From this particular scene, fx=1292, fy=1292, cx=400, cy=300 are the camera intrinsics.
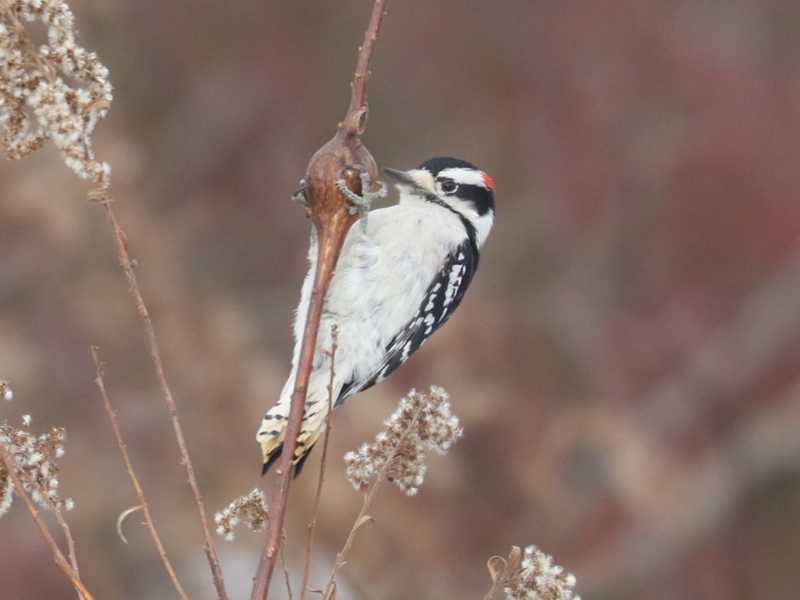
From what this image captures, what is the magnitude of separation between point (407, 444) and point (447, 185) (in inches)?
73.6

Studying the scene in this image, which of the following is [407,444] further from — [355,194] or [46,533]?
[46,533]

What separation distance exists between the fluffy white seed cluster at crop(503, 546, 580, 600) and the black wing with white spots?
165 cm

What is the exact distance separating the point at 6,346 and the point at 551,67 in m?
4.23

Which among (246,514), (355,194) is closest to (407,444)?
(246,514)

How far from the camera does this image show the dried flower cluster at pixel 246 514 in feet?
5.98

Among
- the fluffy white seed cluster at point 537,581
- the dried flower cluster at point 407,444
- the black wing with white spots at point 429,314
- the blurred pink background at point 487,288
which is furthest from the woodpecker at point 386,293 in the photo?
the blurred pink background at point 487,288

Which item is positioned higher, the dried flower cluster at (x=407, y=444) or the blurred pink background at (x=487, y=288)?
the blurred pink background at (x=487, y=288)

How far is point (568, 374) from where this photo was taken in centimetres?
778

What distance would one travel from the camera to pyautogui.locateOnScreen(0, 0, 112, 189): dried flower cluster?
1632 millimetres

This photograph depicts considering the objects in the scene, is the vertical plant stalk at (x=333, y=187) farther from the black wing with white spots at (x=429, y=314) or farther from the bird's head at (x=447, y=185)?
the bird's head at (x=447, y=185)

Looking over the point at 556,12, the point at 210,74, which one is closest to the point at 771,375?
the point at 556,12

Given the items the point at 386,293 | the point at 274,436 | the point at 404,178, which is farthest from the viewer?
the point at 404,178

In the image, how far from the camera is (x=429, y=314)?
3496 millimetres

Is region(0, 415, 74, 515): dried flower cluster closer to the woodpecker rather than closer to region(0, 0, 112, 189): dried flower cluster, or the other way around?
region(0, 0, 112, 189): dried flower cluster
